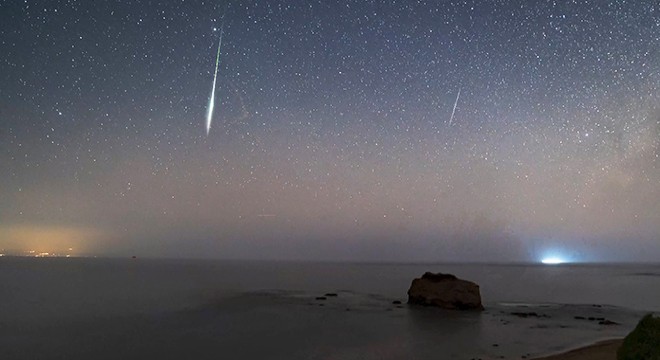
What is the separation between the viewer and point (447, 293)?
65.0 metres

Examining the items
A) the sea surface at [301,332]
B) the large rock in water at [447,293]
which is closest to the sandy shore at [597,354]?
the sea surface at [301,332]

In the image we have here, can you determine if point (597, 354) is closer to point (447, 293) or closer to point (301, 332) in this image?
point (301, 332)

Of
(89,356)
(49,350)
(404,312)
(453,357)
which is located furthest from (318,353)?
(404,312)

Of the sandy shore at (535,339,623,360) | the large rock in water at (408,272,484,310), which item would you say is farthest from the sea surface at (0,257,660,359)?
the sandy shore at (535,339,623,360)

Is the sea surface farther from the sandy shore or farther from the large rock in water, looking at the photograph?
the sandy shore

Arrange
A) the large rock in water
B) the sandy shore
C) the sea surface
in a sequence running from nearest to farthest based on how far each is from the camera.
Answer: the sandy shore, the sea surface, the large rock in water

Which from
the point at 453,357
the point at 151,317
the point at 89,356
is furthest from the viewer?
the point at 151,317

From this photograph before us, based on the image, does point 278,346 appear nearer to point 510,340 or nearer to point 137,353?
point 137,353

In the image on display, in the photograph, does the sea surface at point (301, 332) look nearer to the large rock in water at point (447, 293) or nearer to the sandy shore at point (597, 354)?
the large rock in water at point (447, 293)

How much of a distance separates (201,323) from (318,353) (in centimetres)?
2511

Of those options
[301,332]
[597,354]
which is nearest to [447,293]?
[301,332]

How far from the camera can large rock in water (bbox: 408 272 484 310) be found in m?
63.8

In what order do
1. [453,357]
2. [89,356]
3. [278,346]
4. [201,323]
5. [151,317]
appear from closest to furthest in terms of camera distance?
[453,357]
[89,356]
[278,346]
[201,323]
[151,317]

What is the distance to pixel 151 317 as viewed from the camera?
200ft
